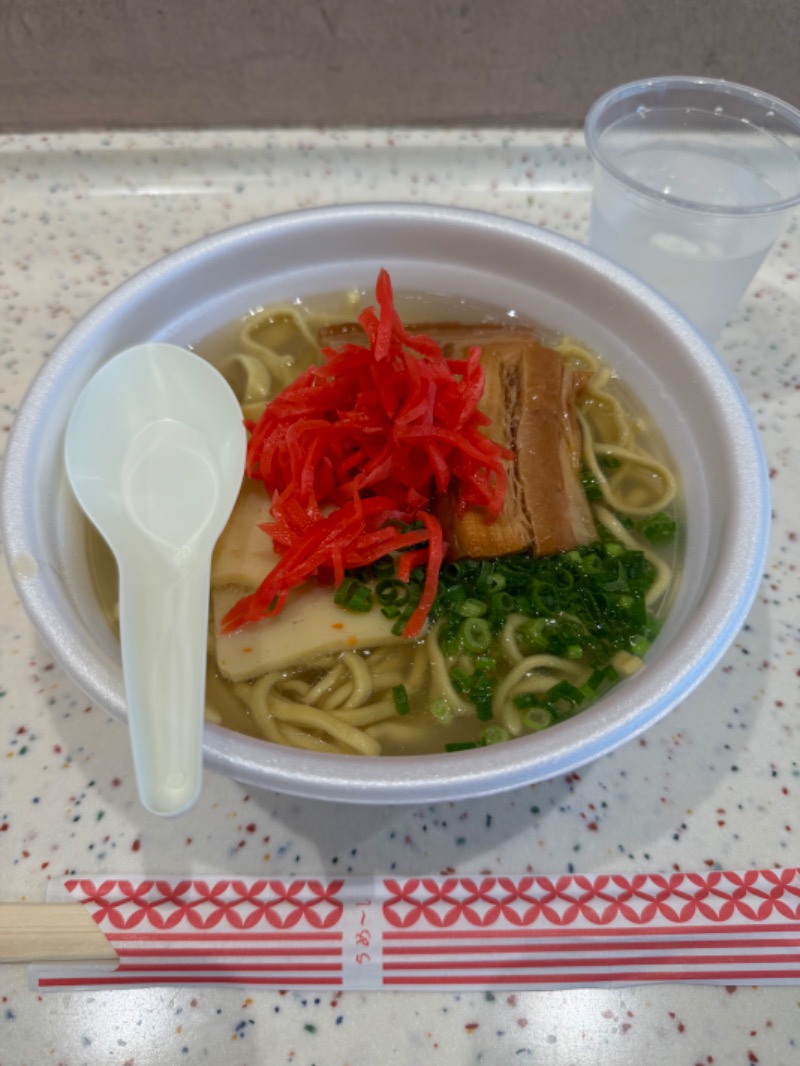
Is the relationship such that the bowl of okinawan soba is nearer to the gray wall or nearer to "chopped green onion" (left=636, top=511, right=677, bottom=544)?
"chopped green onion" (left=636, top=511, right=677, bottom=544)

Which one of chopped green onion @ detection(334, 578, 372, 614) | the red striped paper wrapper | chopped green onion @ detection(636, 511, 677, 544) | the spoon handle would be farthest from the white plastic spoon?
chopped green onion @ detection(636, 511, 677, 544)

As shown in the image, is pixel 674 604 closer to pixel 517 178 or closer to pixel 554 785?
pixel 554 785

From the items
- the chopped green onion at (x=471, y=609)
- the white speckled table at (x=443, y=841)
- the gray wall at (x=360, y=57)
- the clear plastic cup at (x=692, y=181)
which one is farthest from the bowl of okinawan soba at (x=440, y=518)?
the gray wall at (x=360, y=57)

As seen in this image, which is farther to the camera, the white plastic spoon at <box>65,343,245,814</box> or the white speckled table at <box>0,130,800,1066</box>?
the white speckled table at <box>0,130,800,1066</box>

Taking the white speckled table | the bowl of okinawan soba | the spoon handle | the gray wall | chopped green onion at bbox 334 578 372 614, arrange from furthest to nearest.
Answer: the gray wall → chopped green onion at bbox 334 578 372 614 → the bowl of okinawan soba → the white speckled table → the spoon handle

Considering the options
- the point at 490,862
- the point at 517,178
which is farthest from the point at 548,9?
the point at 490,862

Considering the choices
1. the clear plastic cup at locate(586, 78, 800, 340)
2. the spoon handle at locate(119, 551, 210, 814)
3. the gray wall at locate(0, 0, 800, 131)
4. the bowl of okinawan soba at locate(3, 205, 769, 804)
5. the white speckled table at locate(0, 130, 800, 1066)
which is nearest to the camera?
the spoon handle at locate(119, 551, 210, 814)

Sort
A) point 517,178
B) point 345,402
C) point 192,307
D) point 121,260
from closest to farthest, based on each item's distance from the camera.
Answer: point 345,402 < point 192,307 < point 121,260 < point 517,178

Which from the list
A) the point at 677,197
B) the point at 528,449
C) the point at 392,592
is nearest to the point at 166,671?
the point at 392,592
